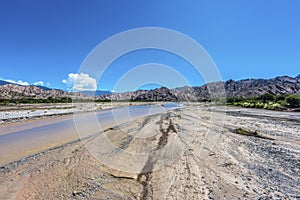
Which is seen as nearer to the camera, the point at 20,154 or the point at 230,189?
the point at 230,189

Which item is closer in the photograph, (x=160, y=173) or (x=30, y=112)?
(x=160, y=173)

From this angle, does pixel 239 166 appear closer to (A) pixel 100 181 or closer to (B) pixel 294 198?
(B) pixel 294 198

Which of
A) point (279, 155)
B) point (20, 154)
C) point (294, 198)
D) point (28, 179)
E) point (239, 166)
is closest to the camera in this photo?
point (294, 198)

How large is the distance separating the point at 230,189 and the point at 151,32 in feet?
59.7

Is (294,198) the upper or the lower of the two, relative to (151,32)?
lower

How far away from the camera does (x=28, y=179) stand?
684 centimetres

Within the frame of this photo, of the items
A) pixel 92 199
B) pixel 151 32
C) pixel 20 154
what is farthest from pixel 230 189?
pixel 151 32

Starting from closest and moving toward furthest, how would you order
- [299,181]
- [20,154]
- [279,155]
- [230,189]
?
[230,189], [299,181], [279,155], [20,154]

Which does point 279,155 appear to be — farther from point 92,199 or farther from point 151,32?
point 151,32

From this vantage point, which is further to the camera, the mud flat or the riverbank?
the riverbank

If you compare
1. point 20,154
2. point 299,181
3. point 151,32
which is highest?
point 151,32

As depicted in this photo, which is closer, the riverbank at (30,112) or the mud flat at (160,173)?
the mud flat at (160,173)

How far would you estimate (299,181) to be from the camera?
5.95 meters

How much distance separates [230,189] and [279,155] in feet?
16.5
